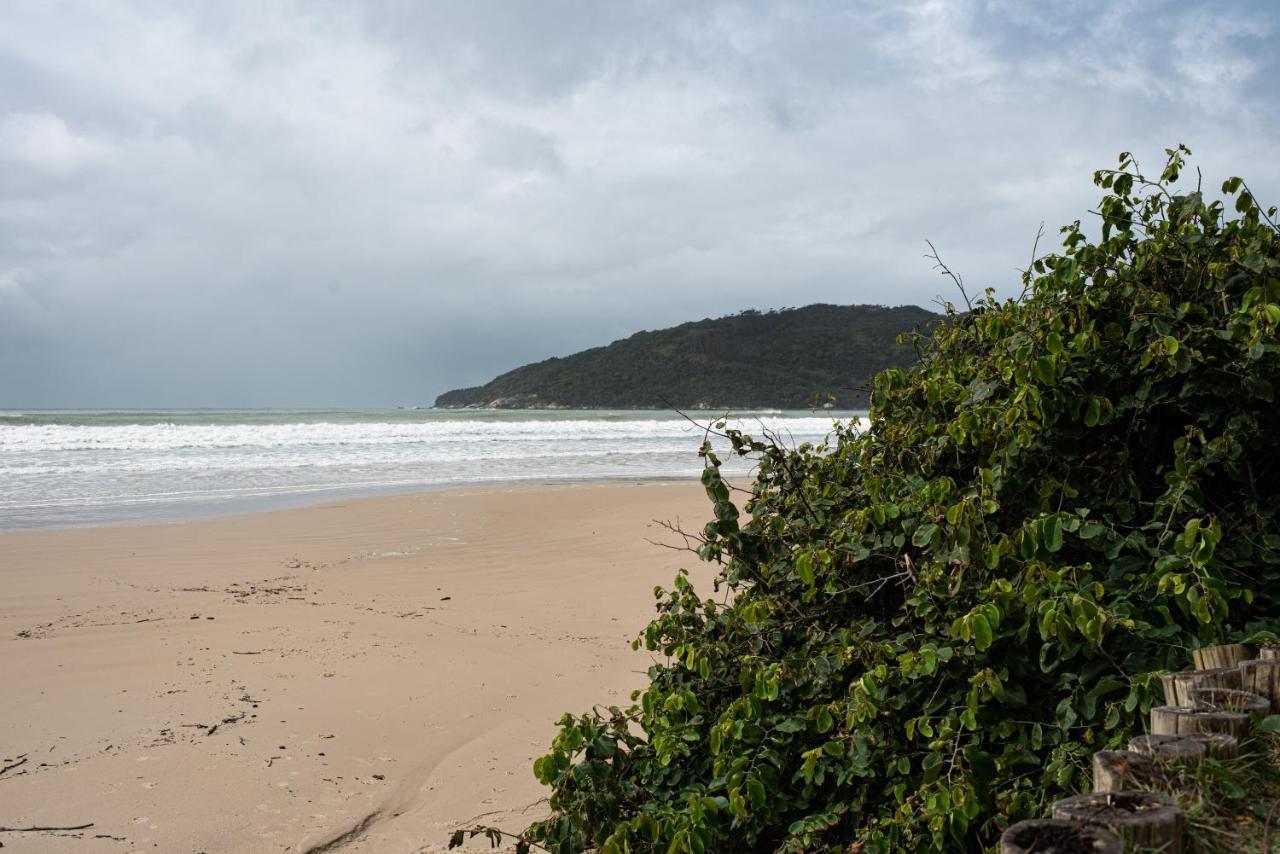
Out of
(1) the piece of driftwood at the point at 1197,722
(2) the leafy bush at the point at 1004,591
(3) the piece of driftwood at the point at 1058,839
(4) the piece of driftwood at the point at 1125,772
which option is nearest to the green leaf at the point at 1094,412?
(2) the leafy bush at the point at 1004,591

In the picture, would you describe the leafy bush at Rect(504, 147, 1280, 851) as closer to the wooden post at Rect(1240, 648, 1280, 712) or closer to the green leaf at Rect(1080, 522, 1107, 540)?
the green leaf at Rect(1080, 522, 1107, 540)

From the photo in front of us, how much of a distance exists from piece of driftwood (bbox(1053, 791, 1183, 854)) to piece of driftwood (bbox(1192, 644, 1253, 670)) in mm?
791

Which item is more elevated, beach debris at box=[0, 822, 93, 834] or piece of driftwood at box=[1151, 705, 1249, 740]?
piece of driftwood at box=[1151, 705, 1249, 740]

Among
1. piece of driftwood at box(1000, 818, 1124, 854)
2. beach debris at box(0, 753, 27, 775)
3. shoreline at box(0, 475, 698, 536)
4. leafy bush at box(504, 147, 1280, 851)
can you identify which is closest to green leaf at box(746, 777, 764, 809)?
leafy bush at box(504, 147, 1280, 851)

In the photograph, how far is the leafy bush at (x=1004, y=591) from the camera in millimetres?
2287

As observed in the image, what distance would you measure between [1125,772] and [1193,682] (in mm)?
508

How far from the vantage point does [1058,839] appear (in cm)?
150

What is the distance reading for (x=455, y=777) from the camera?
4.00m

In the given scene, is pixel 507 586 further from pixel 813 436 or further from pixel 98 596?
pixel 813 436

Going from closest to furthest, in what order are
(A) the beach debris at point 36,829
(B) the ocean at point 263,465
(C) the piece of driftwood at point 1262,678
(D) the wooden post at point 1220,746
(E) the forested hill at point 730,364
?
(D) the wooden post at point 1220,746 < (C) the piece of driftwood at point 1262,678 < (A) the beach debris at point 36,829 < (B) the ocean at point 263,465 < (E) the forested hill at point 730,364

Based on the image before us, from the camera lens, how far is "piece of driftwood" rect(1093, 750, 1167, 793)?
1732 mm

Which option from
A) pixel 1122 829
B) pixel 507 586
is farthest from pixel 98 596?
pixel 1122 829

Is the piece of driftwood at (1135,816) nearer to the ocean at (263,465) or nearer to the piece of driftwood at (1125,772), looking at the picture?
the piece of driftwood at (1125,772)

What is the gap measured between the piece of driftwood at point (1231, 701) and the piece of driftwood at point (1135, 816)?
0.54 meters
